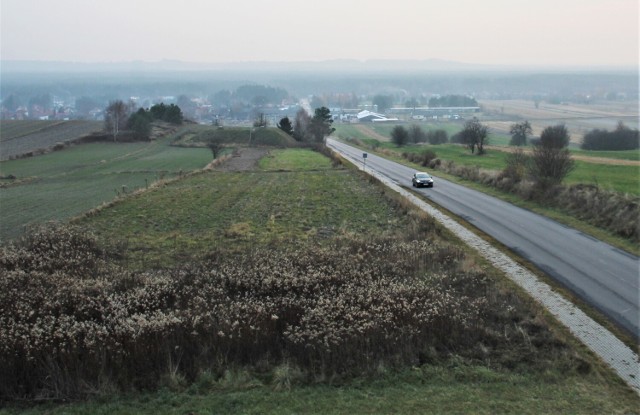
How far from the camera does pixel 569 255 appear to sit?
21.1 meters

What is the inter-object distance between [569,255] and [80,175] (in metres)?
46.2

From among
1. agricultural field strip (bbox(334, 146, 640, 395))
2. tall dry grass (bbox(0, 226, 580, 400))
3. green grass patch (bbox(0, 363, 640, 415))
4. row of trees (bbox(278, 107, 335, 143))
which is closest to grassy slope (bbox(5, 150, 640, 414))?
green grass patch (bbox(0, 363, 640, 415))

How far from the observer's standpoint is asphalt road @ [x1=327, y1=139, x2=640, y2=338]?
15.6m

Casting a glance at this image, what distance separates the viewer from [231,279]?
51.5 feet

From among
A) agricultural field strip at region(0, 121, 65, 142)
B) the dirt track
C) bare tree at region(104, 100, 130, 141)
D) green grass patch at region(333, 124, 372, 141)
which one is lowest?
green grass patch at region(333, 124, 372, 141)

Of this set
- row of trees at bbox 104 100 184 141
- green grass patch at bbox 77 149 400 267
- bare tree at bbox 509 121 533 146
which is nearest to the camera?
green grass patch at bbox 77 149 400 267

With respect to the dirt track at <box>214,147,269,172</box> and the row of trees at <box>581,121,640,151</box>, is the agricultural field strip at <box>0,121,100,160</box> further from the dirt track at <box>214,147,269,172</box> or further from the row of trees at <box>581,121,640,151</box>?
the row of trees at <box>581,121,640,151</box>

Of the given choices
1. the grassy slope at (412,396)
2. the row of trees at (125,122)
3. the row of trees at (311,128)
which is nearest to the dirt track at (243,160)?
the row of trees at (125,122)

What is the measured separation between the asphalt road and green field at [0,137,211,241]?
2191 cm

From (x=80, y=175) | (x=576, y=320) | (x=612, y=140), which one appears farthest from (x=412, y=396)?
(x=612, y=140)

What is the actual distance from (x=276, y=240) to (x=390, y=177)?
3128cm

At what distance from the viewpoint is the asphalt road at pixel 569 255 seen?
51.3 feet

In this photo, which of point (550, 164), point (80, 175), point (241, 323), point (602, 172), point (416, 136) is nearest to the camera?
point (241, 323)

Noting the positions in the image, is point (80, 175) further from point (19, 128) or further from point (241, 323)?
point (19, 128)
